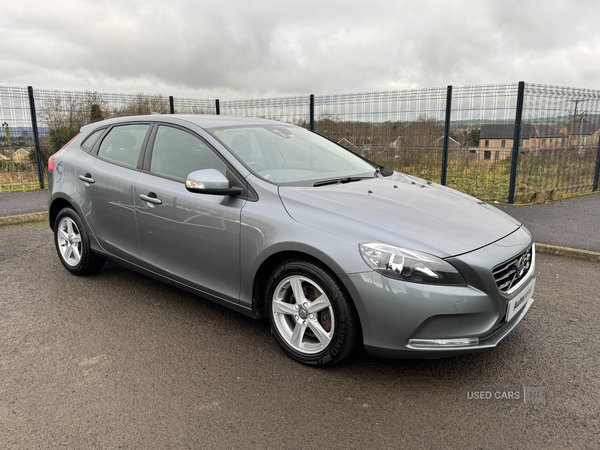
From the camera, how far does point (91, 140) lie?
184 inches

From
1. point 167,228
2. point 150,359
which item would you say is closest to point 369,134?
point 167,228

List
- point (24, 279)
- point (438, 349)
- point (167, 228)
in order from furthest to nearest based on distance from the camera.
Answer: point (24, 279), point (167, 228), point (438, 349)

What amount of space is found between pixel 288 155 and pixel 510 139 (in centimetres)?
651

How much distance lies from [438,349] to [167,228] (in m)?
2.22

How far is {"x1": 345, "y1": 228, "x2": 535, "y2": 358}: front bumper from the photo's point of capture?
256cm

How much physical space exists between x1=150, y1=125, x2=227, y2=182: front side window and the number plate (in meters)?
2.15

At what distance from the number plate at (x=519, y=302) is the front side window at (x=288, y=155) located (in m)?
1.57

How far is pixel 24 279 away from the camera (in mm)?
4734

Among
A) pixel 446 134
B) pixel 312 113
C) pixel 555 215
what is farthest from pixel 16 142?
pixel 555 215

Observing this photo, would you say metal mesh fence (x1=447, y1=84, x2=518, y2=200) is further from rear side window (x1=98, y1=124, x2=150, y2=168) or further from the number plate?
rear side window (x1=98, y1=124, x2=150, y2=168)

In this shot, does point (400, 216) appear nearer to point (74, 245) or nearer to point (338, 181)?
point (338, 181)

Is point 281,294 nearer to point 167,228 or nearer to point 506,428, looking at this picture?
point 167,228

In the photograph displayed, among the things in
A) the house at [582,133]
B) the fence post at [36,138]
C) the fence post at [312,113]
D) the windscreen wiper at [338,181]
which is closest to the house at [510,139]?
the house at [582,133]

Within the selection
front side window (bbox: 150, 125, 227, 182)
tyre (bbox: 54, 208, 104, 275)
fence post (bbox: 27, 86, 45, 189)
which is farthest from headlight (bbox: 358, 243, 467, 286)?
fence post (bbox: 27, 86, 45, 189)
